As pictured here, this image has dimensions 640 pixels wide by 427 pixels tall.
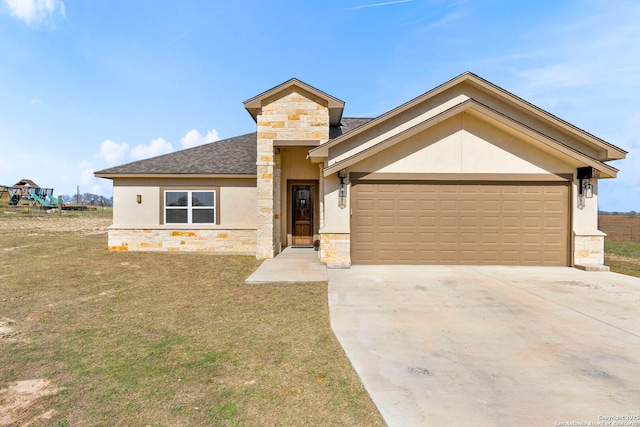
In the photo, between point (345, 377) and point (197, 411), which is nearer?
point (197, 411)

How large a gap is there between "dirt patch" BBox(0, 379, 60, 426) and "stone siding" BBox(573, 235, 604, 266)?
11.9m

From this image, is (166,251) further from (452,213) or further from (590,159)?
(590,159)

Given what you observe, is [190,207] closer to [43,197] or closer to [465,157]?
[465,157]

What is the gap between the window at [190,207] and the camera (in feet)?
40.5

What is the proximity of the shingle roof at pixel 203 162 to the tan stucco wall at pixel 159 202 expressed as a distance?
Result: 392 millimetres

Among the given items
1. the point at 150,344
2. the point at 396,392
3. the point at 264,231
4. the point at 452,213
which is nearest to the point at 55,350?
the point at 150,344

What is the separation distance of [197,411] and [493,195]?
9.36 m

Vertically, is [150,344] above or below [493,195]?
below

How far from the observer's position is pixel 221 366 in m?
3.64

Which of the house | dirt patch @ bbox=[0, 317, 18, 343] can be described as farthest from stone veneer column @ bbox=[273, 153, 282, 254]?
dirt patch @ bbox=[0, 317, 18, 343]

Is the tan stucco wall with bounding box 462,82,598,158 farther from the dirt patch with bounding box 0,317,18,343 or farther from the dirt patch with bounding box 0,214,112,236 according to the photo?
the dirt patch with bounding box 0,214,112,236

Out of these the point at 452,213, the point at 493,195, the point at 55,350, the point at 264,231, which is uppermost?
the point at 493,195

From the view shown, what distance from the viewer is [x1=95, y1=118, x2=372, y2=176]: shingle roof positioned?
12.1 metres

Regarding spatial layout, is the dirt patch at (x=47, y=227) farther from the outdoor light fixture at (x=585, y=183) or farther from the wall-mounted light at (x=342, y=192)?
the outdoor light fixture at (x=585, y=183)
